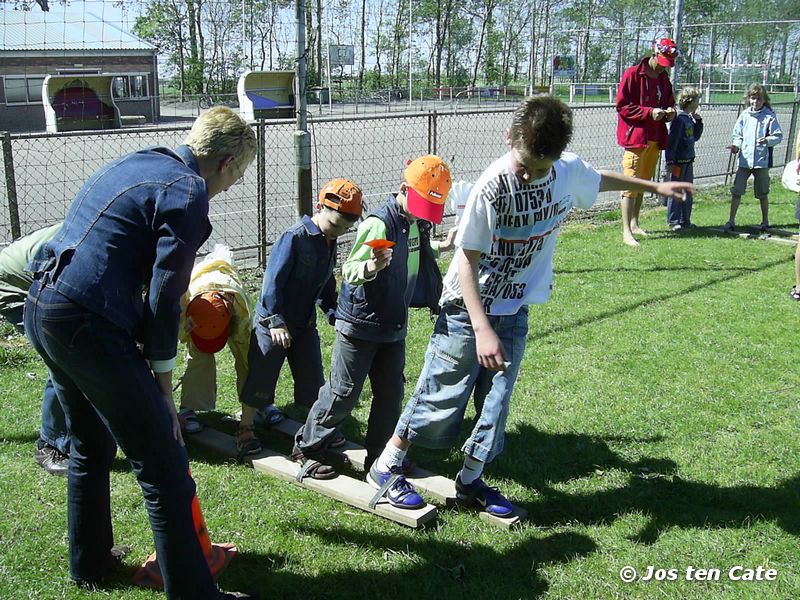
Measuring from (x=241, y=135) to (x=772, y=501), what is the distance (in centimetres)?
295

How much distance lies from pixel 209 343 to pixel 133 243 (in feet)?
5.82

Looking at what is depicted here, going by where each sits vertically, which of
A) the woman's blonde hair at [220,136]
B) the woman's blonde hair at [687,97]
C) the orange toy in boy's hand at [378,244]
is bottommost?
the orange toy in boy's hand at [378,244]

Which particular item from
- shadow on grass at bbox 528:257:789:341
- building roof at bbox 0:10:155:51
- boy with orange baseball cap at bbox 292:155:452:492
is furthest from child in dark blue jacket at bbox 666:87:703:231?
building roof at bbox 0:10:155:51

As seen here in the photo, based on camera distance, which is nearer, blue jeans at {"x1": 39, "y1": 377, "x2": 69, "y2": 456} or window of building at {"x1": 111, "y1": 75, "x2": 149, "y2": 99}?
blue jeans at {"x1": 39, "y1": 377, "x2": 69, "y2": 456}

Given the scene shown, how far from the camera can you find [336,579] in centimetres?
319

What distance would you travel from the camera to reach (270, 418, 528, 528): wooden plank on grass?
3594 mm

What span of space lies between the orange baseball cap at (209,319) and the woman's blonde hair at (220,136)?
57.2 inches

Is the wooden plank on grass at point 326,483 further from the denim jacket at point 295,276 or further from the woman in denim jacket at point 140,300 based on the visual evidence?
the woman in denim jacket at point 140,300

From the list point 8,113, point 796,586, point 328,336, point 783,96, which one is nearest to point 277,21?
point 328,336

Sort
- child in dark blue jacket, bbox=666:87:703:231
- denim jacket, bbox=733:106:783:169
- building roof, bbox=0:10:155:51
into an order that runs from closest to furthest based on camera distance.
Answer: denim jacket, bbox=733:106:783:169, child in dark blue jacket, bbox=666:87:703:231, building roof, bbox=0:10:155:51

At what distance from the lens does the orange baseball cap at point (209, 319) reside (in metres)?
4.05

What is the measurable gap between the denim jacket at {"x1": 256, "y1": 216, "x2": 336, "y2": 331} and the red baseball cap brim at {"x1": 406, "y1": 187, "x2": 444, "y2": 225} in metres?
0.55

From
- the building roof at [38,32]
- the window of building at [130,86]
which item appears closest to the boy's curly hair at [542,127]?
the building roof at [38,32]

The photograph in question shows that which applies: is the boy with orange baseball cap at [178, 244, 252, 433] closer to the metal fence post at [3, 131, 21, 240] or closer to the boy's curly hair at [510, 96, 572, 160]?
the boy's curly hair at [510, 96, 572, 160]
